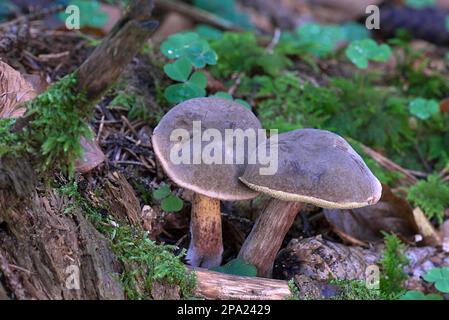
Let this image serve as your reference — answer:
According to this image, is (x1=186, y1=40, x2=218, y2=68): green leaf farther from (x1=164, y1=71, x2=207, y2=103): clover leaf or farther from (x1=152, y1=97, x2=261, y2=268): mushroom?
(x1=152, y1=97, x2=261, y2=268): mushroom

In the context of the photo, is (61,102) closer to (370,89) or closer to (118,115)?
(118,115)

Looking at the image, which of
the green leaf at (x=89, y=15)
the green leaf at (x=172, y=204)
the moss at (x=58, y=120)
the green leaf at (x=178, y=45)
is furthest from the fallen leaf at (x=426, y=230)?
the green leaf at (x=89, y=15)

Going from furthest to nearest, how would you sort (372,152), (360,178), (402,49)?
(402,49), (372,152), (360,178)

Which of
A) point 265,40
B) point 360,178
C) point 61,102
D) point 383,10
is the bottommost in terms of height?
point 383,10

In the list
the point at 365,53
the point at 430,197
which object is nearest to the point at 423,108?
the point at 365,53

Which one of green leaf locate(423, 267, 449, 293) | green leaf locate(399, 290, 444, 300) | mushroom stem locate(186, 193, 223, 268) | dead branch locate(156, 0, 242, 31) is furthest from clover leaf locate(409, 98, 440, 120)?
dead branch locate(156, 0, 242, 31)

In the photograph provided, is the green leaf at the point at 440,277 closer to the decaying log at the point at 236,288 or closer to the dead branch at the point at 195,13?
the decaying log at the point at 236,288

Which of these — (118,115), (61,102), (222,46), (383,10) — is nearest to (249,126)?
(61,102)

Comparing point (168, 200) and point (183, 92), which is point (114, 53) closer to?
point (168, 200)
